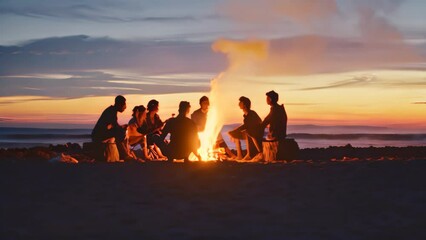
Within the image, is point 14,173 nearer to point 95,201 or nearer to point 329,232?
point 95,201

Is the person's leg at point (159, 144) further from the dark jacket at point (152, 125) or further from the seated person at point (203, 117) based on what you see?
the seated person at point (203, 117)

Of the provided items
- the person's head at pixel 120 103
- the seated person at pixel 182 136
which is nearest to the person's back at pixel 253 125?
the seated person at pixel 182 136

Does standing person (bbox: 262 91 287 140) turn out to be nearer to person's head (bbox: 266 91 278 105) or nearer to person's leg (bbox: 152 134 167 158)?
person's head (bbox: 266 91 278 105)

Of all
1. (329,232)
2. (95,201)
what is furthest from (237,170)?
(329,232)

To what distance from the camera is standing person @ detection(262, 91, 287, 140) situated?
1592 cm

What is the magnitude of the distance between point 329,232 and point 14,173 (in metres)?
6.64

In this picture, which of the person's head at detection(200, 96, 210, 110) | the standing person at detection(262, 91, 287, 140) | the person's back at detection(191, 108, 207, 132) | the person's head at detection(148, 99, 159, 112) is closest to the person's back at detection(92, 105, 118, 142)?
the person's head at detection(148, 99, 159, 112)

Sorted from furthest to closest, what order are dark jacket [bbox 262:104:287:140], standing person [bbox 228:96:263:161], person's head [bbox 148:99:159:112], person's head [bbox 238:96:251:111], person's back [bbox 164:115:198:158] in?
person's head [bbox 148:99:159:112], person's head [bbox 238:96:251:111], standing person [bbox 228:96:263:161], dark jacket [bbox 262:104:287:140], person's back [bbox 164:115:198:158]

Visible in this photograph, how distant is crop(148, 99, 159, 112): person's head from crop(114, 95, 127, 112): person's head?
1676 mm

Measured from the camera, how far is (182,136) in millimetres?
15336

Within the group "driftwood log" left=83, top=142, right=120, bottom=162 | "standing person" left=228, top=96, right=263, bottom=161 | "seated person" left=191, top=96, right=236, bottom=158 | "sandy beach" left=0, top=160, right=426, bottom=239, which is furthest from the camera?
"seated person" left=191, top=96, right=236, bottom=158

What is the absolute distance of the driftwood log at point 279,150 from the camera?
16.0 m

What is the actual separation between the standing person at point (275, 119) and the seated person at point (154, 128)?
2.62 metres

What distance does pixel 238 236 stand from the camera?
8844 millimetres
